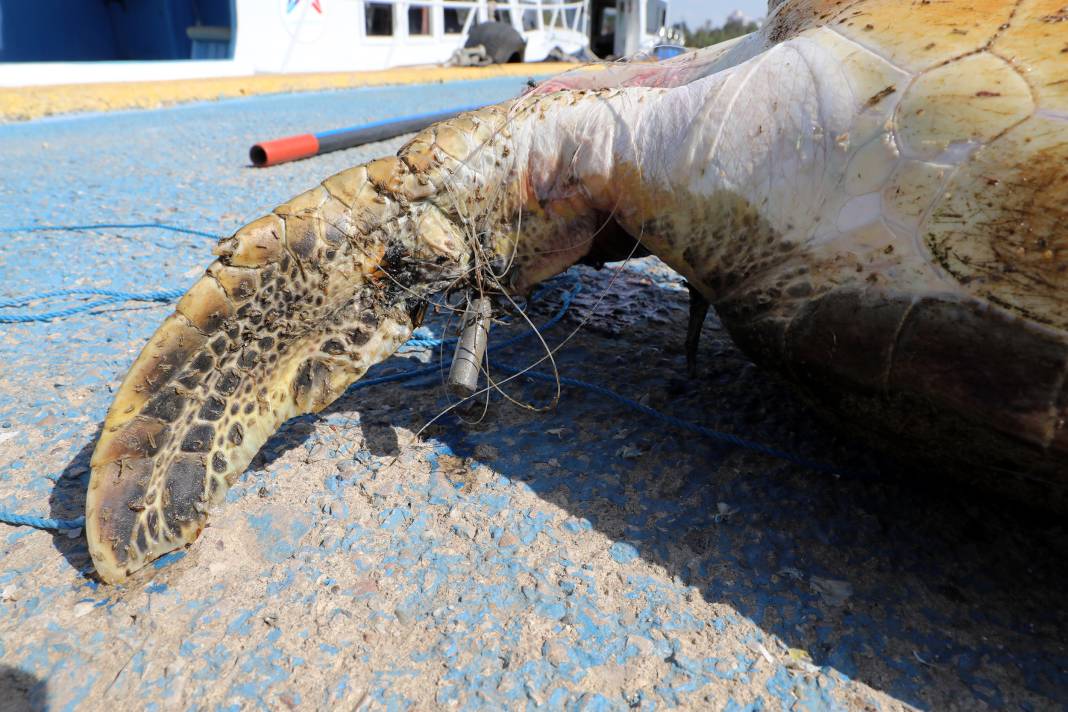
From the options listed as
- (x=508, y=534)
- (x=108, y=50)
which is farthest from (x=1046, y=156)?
(x=108, y=50)

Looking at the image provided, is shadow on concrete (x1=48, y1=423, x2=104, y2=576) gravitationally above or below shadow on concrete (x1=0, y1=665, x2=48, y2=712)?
above

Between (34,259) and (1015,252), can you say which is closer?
(1015,252)

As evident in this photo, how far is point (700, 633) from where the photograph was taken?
1.35m

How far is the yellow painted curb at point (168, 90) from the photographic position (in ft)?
22.1

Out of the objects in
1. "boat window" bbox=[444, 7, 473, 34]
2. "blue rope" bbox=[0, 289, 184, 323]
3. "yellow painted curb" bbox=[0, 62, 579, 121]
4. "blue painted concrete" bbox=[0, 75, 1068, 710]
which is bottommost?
"blue painted concrete" bbox=[0, 75, 1068, 710]

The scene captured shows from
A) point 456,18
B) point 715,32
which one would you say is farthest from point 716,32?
point 456,18

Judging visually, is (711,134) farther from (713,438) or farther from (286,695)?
(286,695)

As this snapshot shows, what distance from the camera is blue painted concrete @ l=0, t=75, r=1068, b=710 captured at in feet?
4.12

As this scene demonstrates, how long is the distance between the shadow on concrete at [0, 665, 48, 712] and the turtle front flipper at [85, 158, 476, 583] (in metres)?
0.21

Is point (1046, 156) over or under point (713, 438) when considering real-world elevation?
over

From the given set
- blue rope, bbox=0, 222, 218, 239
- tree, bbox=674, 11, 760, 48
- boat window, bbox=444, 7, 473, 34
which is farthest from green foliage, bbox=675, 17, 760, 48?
blue rope, bbox=0, 222, 218, 239

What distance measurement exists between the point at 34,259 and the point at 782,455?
315 cm

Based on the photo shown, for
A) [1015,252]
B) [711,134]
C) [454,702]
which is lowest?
[454,702]

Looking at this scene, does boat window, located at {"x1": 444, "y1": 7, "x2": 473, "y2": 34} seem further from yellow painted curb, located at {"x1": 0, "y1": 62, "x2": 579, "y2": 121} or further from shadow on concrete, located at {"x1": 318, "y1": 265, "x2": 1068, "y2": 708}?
shadow on concrete, located at {"x1": 318, "y1": 265, "x2": 1068, "y2": 708}
